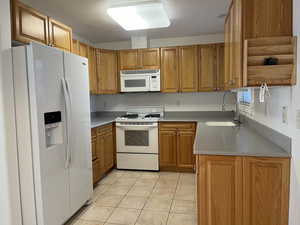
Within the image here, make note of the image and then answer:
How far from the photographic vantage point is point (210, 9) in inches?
114

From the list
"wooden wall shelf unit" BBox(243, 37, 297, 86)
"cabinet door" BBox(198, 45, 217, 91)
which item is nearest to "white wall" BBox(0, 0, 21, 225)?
"wooden wall shelf unit" BBox(243, 37, 297, 86)

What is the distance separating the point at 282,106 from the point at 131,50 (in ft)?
9.78

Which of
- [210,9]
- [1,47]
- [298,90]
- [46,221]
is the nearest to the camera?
[298,90]

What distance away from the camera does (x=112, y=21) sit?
3260 millimetres

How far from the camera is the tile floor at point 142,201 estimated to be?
2.37m

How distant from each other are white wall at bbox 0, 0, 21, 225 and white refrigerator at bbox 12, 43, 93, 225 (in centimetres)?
5

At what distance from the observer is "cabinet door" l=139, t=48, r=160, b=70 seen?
4.03 meters

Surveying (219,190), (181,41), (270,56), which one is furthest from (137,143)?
(270,56)

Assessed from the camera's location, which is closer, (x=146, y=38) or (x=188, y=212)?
(x=188, y=212)

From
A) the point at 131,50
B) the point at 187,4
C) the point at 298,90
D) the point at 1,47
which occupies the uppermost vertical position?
the point at 187,4

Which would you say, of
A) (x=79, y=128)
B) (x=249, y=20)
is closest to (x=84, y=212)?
(x=79, y=128)

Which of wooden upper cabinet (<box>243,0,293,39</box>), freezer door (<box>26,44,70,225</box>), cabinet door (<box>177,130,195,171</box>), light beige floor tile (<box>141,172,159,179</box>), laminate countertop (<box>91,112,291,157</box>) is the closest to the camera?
wooden upper cabinet (<box>243,0,293,39</box>)

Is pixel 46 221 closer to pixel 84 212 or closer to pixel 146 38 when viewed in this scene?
pixel 84 212

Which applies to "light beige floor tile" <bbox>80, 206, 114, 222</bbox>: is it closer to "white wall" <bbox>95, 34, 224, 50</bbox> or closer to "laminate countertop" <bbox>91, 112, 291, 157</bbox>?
"laminate countertop" <bbox>91, 112, 291, 157</bbox>
